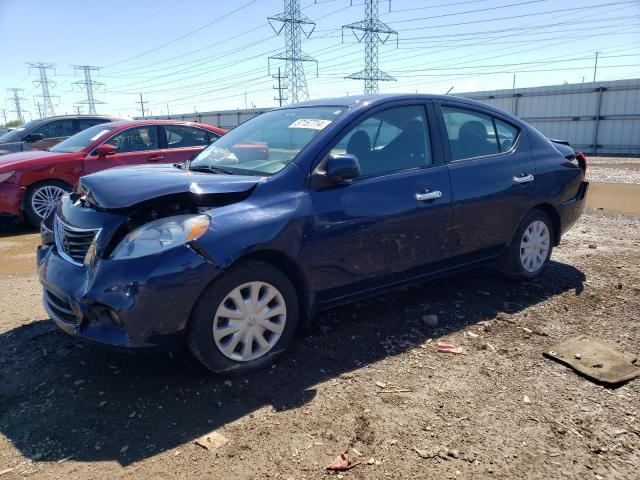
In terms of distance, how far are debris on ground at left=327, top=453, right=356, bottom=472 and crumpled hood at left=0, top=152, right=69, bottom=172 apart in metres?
7.13

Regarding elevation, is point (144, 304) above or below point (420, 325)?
above

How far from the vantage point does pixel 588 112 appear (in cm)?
2200

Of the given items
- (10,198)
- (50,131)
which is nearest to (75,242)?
(10,198)

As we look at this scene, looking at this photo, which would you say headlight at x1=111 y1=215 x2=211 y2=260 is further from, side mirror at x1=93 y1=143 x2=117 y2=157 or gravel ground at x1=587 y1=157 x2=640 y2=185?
gravel ground at x1=587 y1=157 x2=640 y2=185

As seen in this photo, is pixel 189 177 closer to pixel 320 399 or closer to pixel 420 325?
pixel 320 399

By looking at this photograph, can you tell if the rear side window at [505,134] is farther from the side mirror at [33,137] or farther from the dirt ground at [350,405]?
the side mirror at [33,137]

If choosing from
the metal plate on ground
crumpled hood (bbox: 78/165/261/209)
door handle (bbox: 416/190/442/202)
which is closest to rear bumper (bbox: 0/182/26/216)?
crumpled hood (bbox: 78/165/261/209)

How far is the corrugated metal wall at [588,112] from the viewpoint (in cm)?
2080

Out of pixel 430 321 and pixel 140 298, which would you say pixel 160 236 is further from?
→ pixel 430 321

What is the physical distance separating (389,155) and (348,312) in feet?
4.39

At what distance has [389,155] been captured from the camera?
13.0 ft

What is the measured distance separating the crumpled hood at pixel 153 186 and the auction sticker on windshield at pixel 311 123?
2.13ft

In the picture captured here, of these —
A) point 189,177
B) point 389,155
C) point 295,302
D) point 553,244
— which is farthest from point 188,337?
point 553,244

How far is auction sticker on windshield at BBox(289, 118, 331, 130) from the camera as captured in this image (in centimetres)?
378
